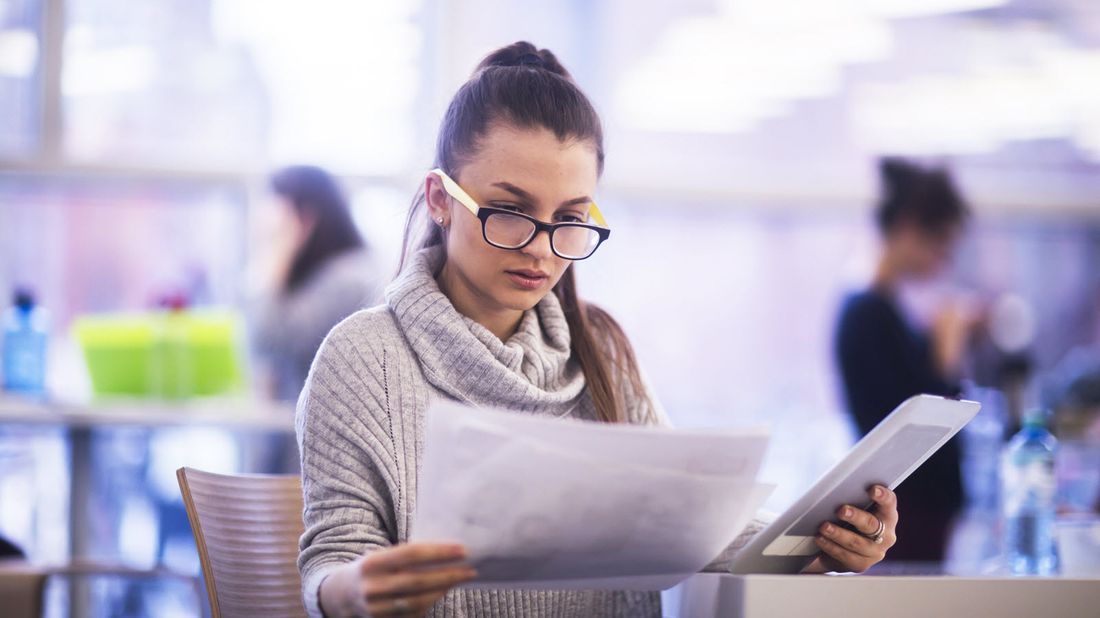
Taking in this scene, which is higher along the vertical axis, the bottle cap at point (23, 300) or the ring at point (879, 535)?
the ring at point (879, 535)

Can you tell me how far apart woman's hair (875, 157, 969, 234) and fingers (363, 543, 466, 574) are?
189cm

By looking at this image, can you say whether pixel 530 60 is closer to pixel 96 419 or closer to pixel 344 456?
pixel 344 456

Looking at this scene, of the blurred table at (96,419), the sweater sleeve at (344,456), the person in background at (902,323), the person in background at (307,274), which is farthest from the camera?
the person in background at (307,274)

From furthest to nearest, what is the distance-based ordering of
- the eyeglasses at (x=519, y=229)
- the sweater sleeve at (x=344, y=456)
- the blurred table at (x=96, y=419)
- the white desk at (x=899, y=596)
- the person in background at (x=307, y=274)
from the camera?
the person in background at (x=307, y=274), the blurred table at (x=96, y=419), the eyeglasses at (x=519, y=229), the sweater sleeve at (x=344, y=456), the white desk at (x=899, y=596)

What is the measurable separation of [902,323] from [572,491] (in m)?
1.84

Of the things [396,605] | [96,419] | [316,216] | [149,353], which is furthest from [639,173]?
[396,605]

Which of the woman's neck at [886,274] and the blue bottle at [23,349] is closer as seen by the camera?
the woman's neck at [886,274]

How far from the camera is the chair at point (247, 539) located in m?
1.20

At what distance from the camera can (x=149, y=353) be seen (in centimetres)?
311

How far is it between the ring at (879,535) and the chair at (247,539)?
0.67 metres

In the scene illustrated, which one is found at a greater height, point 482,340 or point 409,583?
point 482,340

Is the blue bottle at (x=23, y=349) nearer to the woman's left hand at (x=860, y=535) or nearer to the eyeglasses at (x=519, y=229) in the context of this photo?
the eyeglasses at (x=519, y=229)

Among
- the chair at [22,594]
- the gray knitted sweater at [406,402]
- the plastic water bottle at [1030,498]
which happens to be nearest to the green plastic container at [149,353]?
the chair at [22,594]

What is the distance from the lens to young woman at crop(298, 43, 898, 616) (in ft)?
3.76
